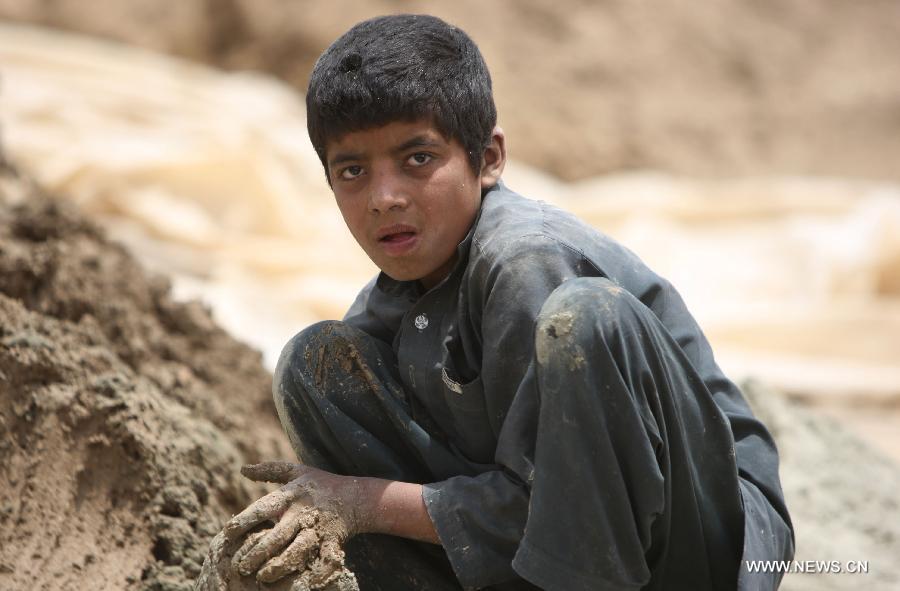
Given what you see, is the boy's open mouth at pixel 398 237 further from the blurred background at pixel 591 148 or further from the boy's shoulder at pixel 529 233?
the blurred background at pixel 591 148

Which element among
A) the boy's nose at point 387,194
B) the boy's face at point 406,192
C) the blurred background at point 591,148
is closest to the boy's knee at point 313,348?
the boy's face at point 406,192

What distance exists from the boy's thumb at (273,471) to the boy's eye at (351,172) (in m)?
0.46

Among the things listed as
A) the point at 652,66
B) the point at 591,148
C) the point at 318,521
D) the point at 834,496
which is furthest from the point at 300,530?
the point at 652,66

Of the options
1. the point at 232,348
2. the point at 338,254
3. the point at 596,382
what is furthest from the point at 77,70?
the point at 596,382

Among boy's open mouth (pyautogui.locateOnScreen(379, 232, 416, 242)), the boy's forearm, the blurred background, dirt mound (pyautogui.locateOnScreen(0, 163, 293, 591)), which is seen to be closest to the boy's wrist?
the boy's forearm

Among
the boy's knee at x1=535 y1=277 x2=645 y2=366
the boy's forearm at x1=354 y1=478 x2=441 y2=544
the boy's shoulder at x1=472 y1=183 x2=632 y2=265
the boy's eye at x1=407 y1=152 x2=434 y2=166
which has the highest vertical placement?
the boy's eye at x1=407 y1=152 x2=434 y2=166

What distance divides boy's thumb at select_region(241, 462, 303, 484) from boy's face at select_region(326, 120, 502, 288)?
1.17ft

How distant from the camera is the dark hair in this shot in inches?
69.6

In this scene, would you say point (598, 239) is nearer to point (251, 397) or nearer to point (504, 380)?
point (504, 380)

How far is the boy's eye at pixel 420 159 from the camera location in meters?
1.80

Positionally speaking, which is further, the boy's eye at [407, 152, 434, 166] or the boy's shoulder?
the boy's eye at [407, 152, 434, 166]

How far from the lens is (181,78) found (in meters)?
7.19

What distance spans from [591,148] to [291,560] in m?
8.11

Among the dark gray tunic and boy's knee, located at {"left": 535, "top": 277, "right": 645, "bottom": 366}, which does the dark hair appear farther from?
boy's knee, located at {"left": 535, "top": 277, "right": 645, "bottom": 366}
